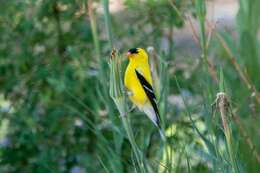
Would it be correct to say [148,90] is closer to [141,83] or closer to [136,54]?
[141,83]

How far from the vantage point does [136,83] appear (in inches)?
53.5

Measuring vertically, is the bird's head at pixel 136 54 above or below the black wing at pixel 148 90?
above

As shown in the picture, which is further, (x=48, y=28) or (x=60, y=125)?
(x=48, y=28)

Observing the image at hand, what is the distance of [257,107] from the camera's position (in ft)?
3.77

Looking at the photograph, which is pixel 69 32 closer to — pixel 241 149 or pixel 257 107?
pixel 257 107

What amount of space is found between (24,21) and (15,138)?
0.41 metres

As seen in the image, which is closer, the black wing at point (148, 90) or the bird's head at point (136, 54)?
the black wing at point (148, 90)

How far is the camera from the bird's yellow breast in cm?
135

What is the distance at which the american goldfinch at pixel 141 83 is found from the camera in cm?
131

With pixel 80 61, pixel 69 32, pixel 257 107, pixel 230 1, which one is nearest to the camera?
pixel 257 107

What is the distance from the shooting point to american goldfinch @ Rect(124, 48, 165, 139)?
1.31 meters

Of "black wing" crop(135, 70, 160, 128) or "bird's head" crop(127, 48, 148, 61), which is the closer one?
"black wing" crop(135, 70, 160, 128)

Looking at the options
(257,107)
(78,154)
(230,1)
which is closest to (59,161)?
(78,154)

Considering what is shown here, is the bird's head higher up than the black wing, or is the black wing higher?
the bird's head
